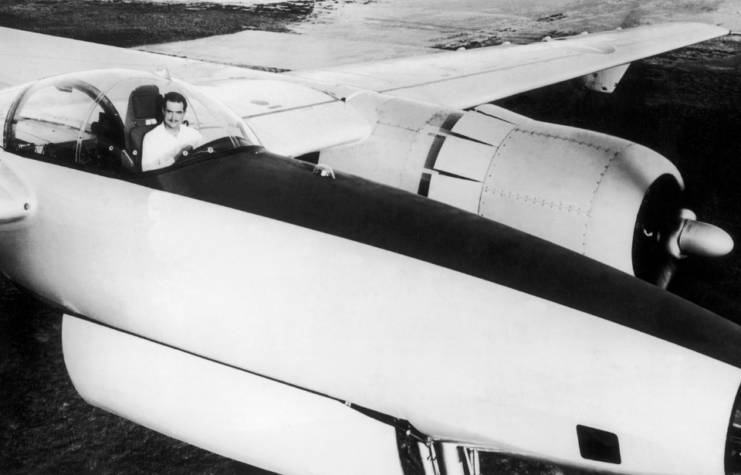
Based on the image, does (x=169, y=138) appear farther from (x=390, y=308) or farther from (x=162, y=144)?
(x=390, y=308)

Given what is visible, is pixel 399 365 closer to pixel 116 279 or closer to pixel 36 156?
pixel 116 279

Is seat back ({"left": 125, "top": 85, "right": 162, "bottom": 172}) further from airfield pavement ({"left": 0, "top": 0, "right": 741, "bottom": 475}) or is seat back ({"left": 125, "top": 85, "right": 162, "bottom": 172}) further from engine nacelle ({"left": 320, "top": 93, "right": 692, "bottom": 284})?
engine nacelle ({"left": 320, "top": 93, "right": 692, "bottom": 284})

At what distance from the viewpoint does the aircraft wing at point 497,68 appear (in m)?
6.68

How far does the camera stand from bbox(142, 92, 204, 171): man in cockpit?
334 centimetres

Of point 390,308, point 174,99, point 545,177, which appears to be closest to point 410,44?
point 545,177

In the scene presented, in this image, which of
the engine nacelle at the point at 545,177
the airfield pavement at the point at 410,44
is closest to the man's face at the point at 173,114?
the engine nacelle at the point at 545,177

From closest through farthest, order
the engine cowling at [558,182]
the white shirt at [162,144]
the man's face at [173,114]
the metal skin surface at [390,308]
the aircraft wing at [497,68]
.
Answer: the metal skin surface at [390,308]
the white shirt at [162,144]
the man's face at [173,114]
the engine cowling at [558,182]
the aircraft wing at [497,68]

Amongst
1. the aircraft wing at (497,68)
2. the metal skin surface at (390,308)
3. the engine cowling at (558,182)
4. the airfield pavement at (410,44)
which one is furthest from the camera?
the aircraft wing at (497,68)

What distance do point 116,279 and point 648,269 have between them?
3643mm

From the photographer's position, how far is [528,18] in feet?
42.0

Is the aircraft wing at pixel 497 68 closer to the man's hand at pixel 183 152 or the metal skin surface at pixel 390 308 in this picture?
the man's hand at pixel 183 152

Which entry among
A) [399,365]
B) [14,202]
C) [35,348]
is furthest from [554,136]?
[35,348]

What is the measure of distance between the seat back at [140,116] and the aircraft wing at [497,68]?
3.09 m

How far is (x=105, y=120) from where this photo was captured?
3525 mm
